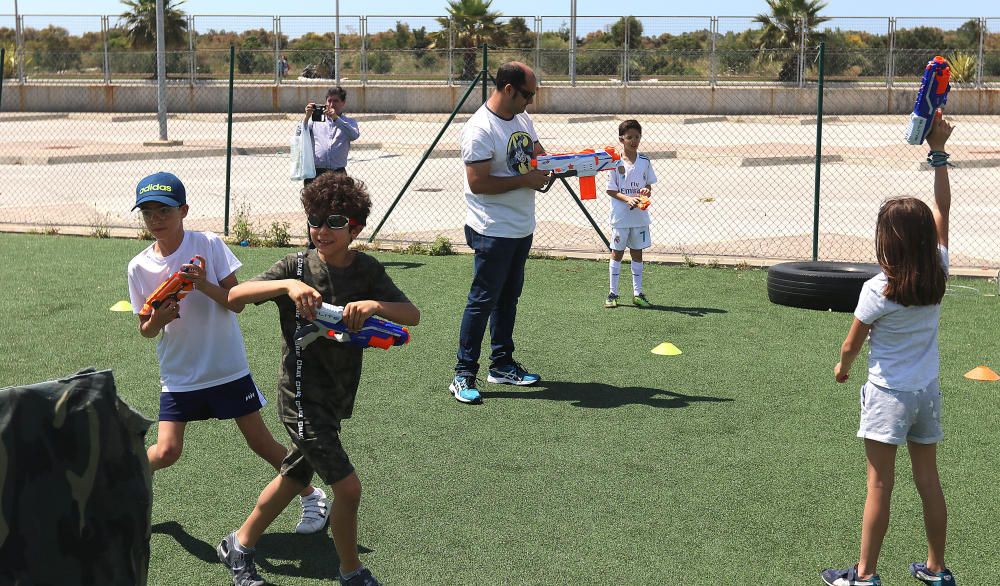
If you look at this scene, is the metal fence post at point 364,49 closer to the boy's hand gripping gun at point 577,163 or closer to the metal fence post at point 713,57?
the metal fence post at point 713,57

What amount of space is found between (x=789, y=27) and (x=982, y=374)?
32.9 m

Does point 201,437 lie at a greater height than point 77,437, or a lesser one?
lesser

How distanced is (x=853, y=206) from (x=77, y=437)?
14277 mm

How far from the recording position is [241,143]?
87.0 ft

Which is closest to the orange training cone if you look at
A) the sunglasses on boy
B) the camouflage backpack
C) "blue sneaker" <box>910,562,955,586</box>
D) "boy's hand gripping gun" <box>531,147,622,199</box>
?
"boy's hand gripping gun" <box>531,147,622,199</box>

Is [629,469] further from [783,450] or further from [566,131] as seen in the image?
[566,131]

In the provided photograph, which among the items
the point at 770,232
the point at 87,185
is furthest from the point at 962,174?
the point at 87,185

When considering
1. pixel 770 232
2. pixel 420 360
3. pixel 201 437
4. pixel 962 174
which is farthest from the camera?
pixel 962 174

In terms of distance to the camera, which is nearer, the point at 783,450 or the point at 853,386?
the point at 783,450

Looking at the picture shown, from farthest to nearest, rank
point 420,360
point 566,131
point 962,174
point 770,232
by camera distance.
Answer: point 566,131
point 962,174
point 770,232
point 420,360

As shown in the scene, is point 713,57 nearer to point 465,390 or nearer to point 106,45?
point 106,45

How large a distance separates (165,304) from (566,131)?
86.9 ft

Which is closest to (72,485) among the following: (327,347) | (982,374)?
(327,347)

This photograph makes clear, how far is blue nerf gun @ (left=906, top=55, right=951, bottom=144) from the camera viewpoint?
4.07 metres
